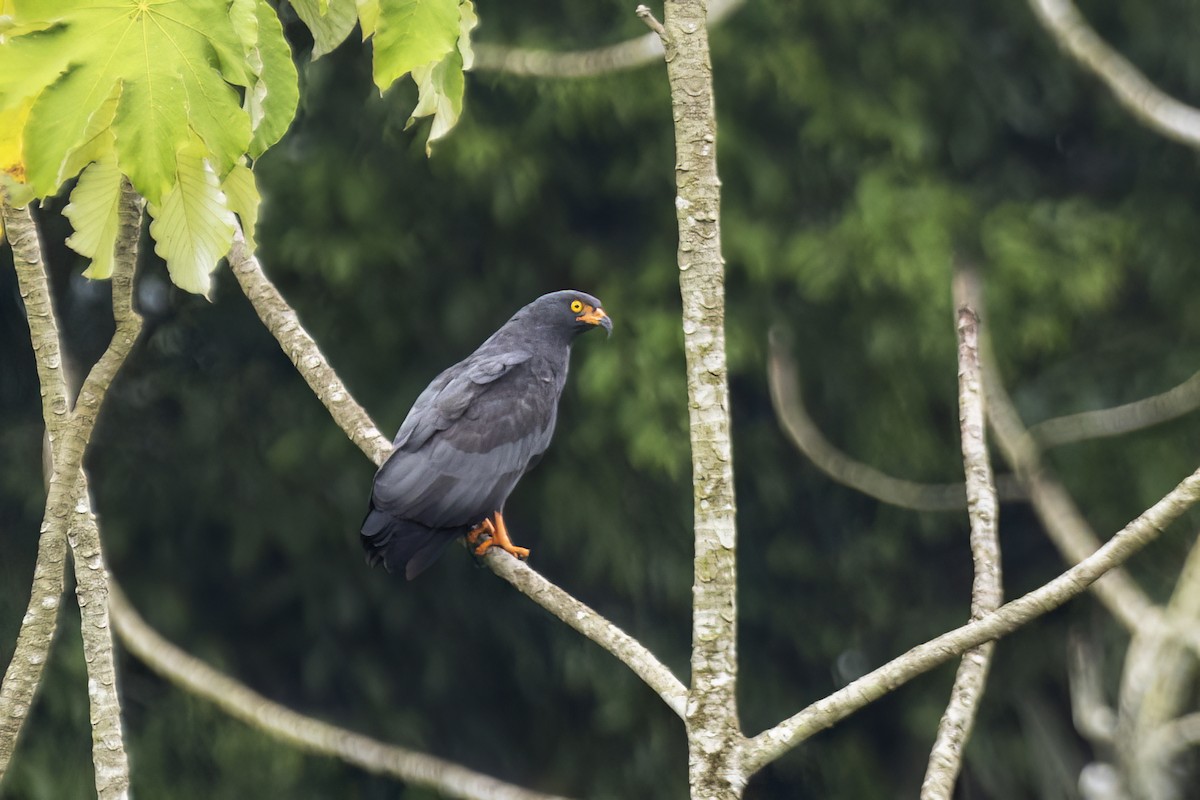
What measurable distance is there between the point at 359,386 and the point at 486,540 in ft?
10.2

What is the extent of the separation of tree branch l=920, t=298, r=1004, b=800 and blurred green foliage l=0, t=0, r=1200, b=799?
12.7 ft

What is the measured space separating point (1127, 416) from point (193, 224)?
5.39 meters

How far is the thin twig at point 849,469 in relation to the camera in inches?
252

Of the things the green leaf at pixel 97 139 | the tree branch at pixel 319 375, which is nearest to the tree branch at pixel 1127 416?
the tree branch at pixel 319 375

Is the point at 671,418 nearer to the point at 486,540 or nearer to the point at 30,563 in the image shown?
the point at 486,540

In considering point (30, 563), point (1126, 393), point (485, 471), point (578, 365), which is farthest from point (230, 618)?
point (1126, 393)

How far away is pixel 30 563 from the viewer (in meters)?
7.04

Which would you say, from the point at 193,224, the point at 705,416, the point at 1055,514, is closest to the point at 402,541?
the point at 1055,514

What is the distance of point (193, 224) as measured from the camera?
2.12 metres

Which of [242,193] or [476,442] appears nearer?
[242,193]

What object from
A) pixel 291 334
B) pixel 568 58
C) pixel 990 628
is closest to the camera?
pixel 990 628

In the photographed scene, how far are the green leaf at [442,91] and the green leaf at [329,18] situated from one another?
128 mm

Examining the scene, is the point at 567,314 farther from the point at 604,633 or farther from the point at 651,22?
the point at 651,22

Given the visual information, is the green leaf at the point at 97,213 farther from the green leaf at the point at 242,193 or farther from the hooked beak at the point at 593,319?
the hooked beak at the point at 593,319
